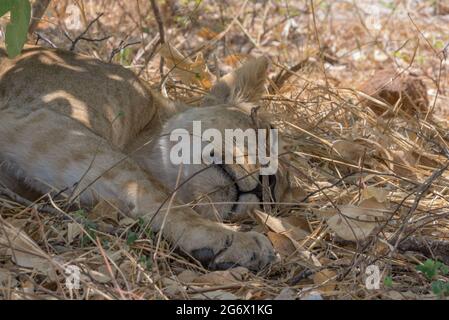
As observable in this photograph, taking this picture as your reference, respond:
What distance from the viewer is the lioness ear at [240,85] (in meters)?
4.51

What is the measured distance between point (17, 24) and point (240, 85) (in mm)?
1584

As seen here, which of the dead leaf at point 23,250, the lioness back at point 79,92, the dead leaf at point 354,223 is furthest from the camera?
the lioness back at point 79,92

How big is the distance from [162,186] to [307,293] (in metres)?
0.96

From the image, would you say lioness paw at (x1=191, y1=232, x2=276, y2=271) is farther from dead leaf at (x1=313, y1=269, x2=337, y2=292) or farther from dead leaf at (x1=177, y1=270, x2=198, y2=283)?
dead leaf at (x1=313, y1=269, x2=337, y2=292)

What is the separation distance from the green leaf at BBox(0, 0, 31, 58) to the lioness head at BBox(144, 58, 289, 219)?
810mm

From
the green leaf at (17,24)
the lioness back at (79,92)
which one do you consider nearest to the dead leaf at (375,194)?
the lioness back at (79,92)

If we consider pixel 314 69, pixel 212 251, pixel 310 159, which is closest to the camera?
pixel 212 251

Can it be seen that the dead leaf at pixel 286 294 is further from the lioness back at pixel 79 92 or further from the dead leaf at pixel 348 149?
the dead leaf at pixel 348 149

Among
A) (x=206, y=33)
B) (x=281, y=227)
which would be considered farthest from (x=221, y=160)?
(x=206, y=33)

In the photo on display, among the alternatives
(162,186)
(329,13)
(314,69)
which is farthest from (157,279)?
(329,13)

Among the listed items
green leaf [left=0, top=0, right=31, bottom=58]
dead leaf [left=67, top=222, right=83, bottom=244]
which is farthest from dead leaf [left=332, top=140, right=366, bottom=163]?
green leaf [left=0, top=0, right=31, bottom=58]

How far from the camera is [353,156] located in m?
4.56

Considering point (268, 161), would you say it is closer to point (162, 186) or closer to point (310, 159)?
point (162, 186)

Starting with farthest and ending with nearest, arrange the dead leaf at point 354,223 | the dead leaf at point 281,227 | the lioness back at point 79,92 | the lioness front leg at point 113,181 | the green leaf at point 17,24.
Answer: the lioness back at point 79,92
the dead leaf at point 281,227
the dead leaf at point 354,223
the lioness front leg at point 113,181
the green leaf at point 17,24
